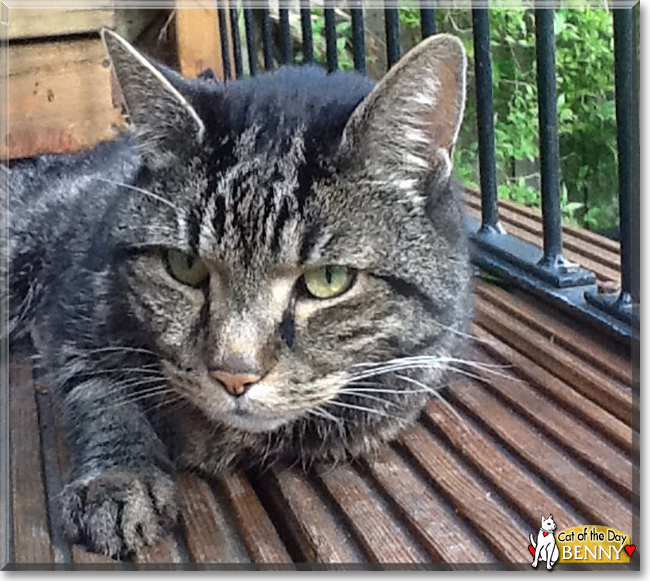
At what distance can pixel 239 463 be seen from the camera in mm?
1240

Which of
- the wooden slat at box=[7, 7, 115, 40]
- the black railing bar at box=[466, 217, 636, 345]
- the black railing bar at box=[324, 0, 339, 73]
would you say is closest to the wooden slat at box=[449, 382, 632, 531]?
the black railing bar at box=[466, 217, 636, 345]

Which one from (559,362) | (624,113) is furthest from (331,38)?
(559,362)

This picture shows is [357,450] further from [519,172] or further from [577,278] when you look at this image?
[519,172]

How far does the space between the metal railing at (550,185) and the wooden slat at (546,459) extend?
9.8 inches

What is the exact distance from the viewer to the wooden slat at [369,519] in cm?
100

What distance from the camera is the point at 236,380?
1030mm

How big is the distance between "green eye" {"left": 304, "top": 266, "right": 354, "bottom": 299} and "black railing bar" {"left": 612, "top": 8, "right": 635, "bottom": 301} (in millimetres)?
481

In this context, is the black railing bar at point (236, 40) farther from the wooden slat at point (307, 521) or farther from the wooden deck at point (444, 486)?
the wooden slat at point (307, 521)

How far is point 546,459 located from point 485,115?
0.78 metres

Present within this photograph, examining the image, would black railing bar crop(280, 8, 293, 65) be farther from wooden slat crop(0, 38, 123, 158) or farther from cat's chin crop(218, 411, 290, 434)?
cat's chin crop(218, 411, 290, 434)

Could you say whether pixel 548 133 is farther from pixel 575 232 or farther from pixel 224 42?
pixel 224 42

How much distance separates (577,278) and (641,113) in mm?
357

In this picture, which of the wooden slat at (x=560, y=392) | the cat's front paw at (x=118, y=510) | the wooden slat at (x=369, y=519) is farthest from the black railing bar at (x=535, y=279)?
the cat's front paw at (x=118, y=510)

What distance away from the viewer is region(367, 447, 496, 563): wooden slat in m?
0.98
